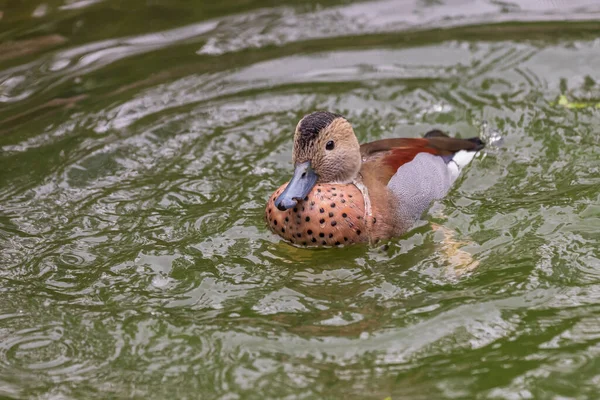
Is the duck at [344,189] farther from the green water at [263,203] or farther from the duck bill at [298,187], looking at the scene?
the green water at [263,203]

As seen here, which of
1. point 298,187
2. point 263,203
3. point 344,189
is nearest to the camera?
point 298,187

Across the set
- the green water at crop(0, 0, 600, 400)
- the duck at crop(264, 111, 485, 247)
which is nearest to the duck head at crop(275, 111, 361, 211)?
the duck at crop(264, 111, 485, 247)

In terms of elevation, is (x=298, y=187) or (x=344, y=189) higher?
(x=298, y=187)

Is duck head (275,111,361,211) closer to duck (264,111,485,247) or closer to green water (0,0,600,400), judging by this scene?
duck (264,111,485,247)

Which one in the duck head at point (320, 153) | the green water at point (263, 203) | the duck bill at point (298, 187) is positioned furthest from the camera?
the duck head at point (320, 153)

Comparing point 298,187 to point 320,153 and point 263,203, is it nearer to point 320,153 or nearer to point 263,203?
point 320,153

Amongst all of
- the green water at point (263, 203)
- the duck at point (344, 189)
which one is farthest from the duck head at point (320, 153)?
the green water at point (263, 203)

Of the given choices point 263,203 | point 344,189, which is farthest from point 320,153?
point 263,203

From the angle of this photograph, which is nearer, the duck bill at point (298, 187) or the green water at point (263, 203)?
the green water at point (263, 203)

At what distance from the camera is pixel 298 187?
6059 mm

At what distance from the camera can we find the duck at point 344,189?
5977 mm

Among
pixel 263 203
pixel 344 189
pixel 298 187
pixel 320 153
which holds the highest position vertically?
pixel 320 153

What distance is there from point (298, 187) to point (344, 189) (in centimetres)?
37

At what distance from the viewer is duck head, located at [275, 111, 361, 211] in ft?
20.1
